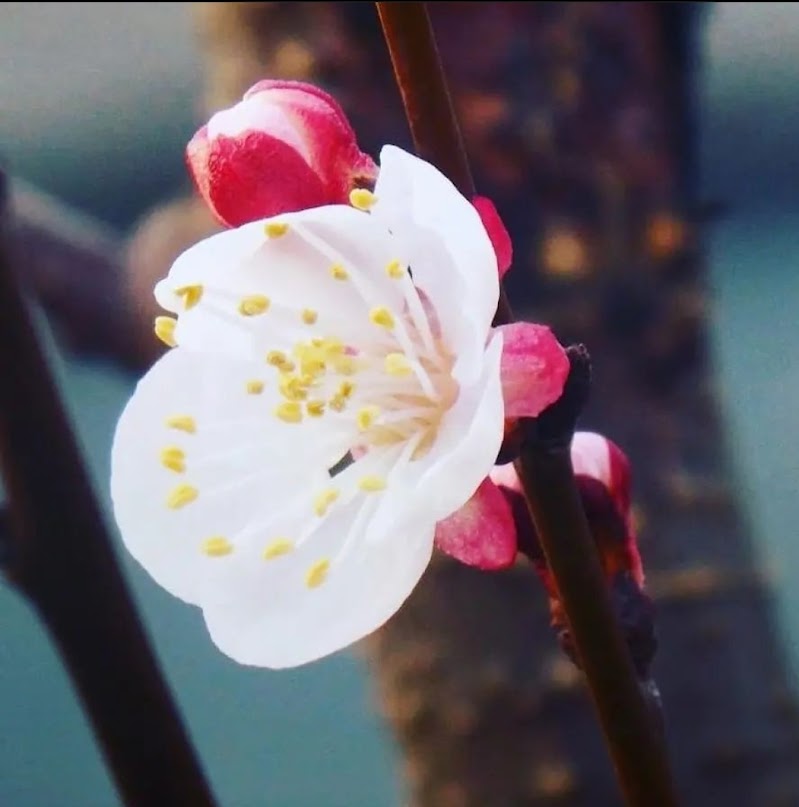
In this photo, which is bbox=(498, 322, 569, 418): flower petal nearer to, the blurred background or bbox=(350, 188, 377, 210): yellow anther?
bbox=(350, 188, 377, 210): yellow anther

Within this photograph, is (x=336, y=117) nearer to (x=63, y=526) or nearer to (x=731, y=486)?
(x=63, y=526)

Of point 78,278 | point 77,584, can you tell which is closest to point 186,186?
point 78,278

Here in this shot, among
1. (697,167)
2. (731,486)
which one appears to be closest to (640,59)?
(697,167)

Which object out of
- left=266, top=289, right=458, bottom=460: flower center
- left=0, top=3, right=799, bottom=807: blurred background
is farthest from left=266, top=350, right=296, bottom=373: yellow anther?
left=0, top=3, right=799, bottom=807: blurred background

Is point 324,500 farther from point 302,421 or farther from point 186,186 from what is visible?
point 186,186

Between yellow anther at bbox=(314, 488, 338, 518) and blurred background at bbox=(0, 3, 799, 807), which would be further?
blurred background at bbox=(0, 3, 799, 807)

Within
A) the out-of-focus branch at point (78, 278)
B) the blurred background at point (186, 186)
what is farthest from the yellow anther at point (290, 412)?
the blurred background at point (186, 186)

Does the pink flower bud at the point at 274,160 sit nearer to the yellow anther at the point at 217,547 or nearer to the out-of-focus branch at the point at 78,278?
the yellow anther at the point at 217,547
